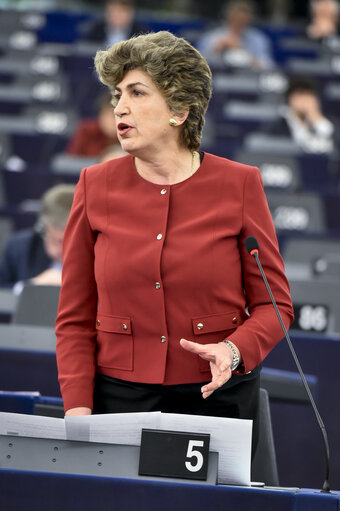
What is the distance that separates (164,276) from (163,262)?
0.10ft

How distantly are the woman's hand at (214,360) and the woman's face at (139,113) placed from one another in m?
0.46

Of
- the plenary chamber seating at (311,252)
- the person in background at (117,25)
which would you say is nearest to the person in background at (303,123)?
the person in background at (117,25)

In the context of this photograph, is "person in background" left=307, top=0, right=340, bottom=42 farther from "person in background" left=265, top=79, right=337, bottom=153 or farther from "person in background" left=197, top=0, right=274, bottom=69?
"person in background" left=265, top=79, right=337, bottom=153

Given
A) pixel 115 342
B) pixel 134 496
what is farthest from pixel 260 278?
pixel 134 496

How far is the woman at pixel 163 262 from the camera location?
89.8 inches

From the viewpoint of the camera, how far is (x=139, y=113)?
228 centimetres

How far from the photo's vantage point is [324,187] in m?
7.39

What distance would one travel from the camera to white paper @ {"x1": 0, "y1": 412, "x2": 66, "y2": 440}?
2041 millimetres

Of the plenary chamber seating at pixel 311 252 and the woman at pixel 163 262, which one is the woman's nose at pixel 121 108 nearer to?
the woman at pixel 163 262

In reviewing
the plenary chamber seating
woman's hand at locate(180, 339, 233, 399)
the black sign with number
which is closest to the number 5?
the black sign with number

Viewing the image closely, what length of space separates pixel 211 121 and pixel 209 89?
669 cm

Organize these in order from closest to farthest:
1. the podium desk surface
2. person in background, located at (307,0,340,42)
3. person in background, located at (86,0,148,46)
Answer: the podium desk surface < person in background, located at (86,0,148,46) < person in background, located at (307,0,340,42)

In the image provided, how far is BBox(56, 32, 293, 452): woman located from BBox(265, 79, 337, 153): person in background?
20.9 ft

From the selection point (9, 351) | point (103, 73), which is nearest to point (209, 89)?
point (103, 73)
